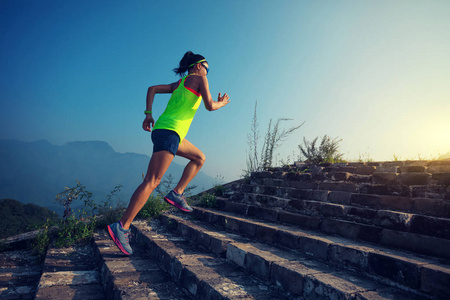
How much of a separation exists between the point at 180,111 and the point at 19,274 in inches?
106

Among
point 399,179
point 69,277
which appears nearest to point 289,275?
point 69,277

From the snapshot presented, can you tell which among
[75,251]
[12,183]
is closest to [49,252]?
[75,251]

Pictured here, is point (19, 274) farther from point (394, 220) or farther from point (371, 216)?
point (394, 220)

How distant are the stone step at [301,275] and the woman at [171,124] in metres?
0.93

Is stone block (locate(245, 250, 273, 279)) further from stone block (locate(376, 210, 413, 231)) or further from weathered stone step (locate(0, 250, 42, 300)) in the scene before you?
weathered stone step (locate(0, 250, 42, 300))

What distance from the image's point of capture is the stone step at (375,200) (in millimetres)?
2367

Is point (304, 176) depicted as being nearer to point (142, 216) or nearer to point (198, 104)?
point (198, 104)

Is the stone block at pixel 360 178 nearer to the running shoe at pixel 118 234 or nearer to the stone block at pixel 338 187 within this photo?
the stone block at pixel 338 187

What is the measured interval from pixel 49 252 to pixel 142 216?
1426 millimetres

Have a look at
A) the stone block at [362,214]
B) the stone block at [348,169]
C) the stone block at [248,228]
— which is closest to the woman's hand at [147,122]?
the stone block at [248,228]

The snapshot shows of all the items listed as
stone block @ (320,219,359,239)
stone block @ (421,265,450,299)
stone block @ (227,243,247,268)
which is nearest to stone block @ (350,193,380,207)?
stone block @ (320,219,359,239)

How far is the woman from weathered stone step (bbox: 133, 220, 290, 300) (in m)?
0.46

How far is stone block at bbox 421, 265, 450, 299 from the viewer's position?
1.38 metres

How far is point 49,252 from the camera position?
3250 millimetres
